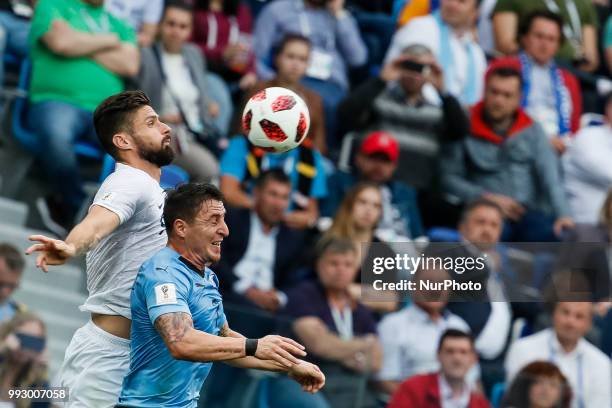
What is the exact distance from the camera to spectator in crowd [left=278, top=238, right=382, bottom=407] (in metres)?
9.93

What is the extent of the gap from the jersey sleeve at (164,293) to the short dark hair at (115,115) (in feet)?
2.67

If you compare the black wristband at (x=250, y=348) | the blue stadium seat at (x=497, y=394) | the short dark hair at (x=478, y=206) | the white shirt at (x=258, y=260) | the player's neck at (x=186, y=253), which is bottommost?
the black wristband at (x=250, y=348)

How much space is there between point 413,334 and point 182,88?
9.79ft

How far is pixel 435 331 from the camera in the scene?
1052 cm

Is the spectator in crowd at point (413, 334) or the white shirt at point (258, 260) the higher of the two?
the white shirt at point (258, 260)

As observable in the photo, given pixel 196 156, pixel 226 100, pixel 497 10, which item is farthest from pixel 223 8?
pixel 497 10

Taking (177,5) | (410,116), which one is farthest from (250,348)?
(410,116)

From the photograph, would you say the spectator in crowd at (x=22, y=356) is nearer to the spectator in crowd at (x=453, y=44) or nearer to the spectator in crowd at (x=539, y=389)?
the spectator in crowd at (x=539, y=389)

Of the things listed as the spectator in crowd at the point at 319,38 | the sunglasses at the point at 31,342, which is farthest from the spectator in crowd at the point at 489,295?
the sunglasses at the point at 31,342

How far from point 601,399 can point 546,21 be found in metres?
4.43

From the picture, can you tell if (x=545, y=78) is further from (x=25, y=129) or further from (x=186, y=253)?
(x=186, y=253)

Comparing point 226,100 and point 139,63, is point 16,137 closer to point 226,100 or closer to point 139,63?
point 139,63

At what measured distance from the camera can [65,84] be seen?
11117 mm

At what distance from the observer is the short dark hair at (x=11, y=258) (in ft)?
33.1
